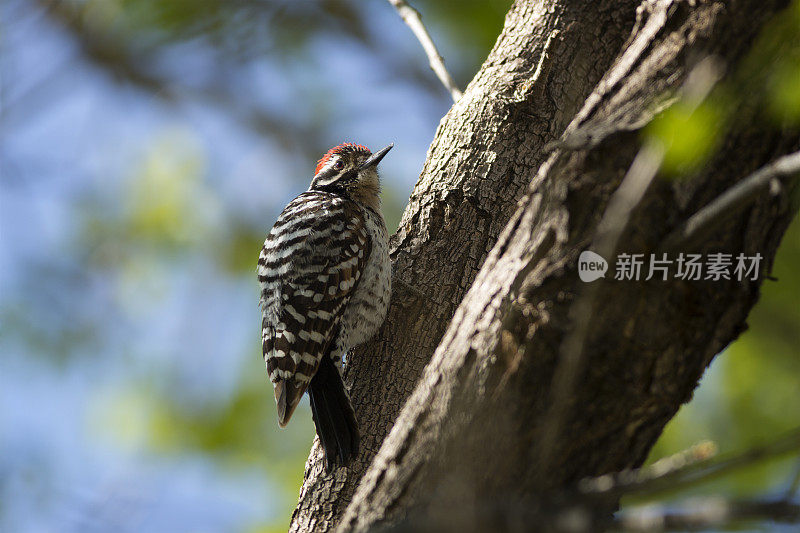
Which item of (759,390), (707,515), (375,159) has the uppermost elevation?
(375,159)

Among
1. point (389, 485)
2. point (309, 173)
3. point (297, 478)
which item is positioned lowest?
point (389, 485)

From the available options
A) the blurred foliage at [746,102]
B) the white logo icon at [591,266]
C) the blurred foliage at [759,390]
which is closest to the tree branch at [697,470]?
the white logo icon at [591,266]

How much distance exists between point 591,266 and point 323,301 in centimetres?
232

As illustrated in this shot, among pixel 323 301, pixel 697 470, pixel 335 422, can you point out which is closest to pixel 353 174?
pixel 323 301

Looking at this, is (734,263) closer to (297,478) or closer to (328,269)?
(328,269)

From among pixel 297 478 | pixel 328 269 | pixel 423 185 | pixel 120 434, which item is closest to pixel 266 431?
pixel 297 478

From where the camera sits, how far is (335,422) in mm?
3096

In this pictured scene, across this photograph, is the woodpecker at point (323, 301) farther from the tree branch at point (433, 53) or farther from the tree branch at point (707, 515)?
the tree branch at point (707, 515)

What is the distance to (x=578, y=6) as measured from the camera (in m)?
3.36

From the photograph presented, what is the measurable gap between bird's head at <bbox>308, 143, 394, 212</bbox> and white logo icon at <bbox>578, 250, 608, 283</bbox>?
304 centimetres

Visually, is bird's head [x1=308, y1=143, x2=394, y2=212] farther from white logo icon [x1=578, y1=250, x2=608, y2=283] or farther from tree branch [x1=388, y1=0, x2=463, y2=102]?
white logo icon [x1=578, y1=250, x2=608, y2=283]

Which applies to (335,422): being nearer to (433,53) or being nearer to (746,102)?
(433,53)

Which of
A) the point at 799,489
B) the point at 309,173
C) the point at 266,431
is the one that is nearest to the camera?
the point at 799,489

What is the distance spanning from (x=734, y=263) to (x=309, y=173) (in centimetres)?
565
